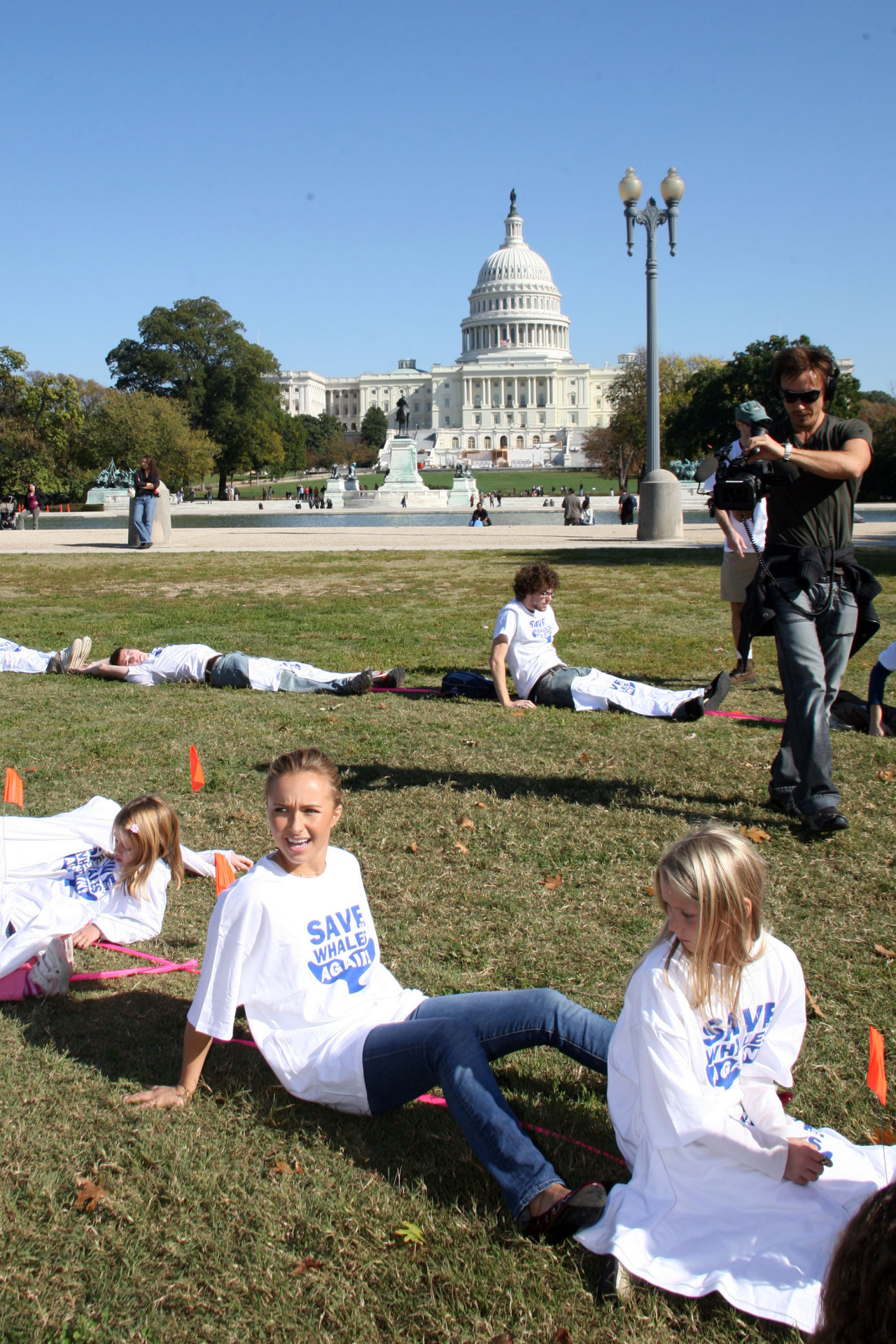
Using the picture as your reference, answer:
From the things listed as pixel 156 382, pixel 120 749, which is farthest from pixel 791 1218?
pixel 156 382

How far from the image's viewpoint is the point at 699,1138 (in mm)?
2391

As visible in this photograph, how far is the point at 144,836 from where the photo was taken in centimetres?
409

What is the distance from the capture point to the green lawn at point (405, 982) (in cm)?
229

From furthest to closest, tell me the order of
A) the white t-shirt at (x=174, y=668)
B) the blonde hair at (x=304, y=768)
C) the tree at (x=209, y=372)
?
the tree at (x=209, y=372)
the white t-shirt at (x=174, y=668)
the blonde hair at (x=304, y=768)

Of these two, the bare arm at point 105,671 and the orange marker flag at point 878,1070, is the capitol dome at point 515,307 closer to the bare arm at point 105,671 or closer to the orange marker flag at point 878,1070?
the bare arm at point 105,671

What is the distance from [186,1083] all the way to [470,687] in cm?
498

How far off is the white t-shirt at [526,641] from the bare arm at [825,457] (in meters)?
2.83

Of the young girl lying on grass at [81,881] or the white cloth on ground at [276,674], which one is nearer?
the young girl lying on grass at [81,881]

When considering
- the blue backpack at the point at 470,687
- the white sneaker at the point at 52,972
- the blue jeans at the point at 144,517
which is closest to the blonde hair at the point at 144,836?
the white sneaker at the point at 52,972

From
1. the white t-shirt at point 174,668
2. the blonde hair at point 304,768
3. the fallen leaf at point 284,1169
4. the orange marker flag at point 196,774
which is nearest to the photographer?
the fallen leaf at point 284,1169

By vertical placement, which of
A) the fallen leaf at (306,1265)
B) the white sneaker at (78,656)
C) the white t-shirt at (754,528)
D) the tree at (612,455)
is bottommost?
the fallen leaf at (306,1265)

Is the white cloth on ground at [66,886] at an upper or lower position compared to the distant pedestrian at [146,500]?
lower

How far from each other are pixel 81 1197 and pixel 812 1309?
5.42 ft

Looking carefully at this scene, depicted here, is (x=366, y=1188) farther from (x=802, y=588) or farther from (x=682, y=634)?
(x=682, y=634)
